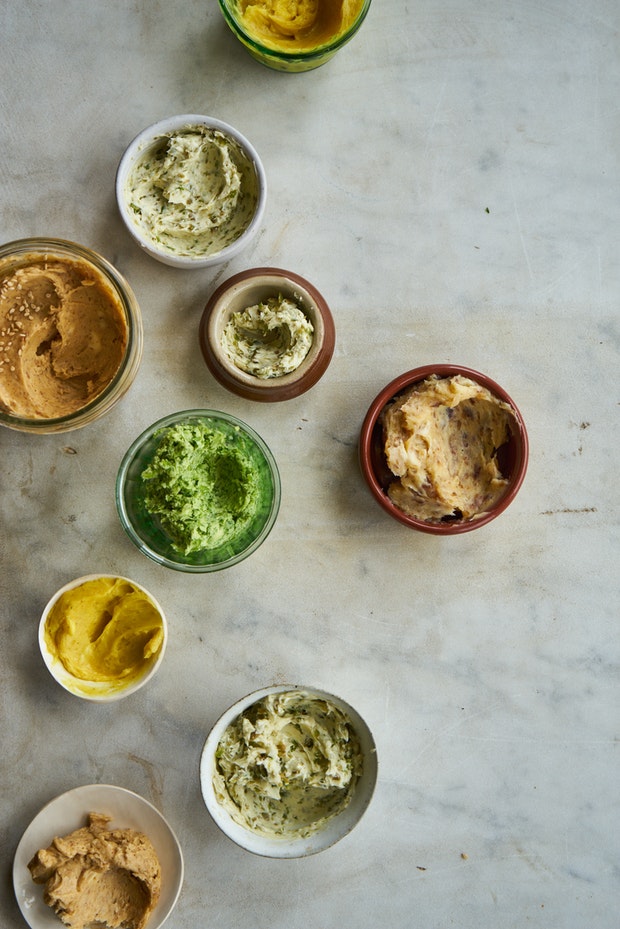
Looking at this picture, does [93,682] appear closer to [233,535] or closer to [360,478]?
[233,535]

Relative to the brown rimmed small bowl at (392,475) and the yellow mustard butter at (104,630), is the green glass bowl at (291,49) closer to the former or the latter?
the brown rimmed small bowl at (392,475)

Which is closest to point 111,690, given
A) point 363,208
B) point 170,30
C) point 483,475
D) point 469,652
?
point 469,652

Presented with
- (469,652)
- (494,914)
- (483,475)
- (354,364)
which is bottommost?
(494,914)

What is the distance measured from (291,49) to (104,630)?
158 cm

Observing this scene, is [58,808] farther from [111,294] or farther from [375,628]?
[111,294]

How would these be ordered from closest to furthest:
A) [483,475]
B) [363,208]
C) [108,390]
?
[108,390]
[483,475]
[363,208]

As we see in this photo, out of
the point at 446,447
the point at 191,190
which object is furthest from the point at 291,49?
the point at 446,447

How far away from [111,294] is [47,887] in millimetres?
1483

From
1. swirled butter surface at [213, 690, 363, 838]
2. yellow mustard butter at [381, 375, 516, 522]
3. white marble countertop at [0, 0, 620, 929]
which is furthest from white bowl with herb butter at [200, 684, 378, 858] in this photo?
yellow mustard butter at [381, 375, 516, 522]

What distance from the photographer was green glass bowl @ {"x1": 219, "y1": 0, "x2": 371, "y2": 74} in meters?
2.06

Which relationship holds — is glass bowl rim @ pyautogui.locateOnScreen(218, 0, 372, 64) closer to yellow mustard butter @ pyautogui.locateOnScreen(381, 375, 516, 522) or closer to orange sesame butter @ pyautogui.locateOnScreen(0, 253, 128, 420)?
orange sesame butter @ pyautogui.locateOnScreen(0, 253, 128, 420)

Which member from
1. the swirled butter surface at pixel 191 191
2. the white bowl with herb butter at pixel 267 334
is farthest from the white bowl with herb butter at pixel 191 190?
the white bowl with herb butter at pixel 267 334

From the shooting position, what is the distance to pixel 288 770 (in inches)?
80.5

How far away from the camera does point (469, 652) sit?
87.9 inches
